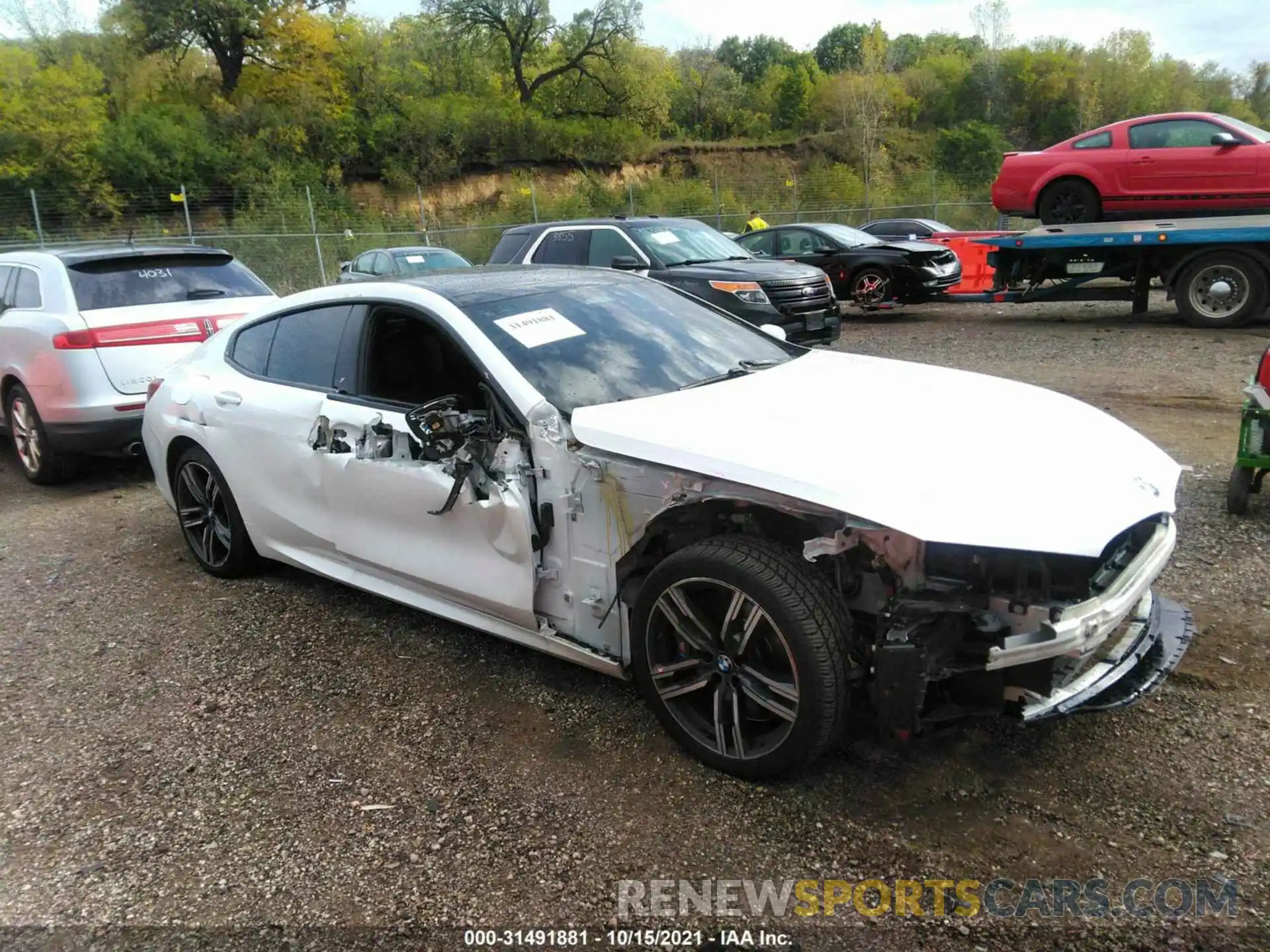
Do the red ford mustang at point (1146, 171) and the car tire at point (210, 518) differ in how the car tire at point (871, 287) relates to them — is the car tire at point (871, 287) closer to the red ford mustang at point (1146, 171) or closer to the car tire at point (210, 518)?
the red ford mustang at point (1146, 171)

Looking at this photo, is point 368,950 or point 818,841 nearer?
point 368,950

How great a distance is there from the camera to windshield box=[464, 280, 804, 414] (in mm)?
3373

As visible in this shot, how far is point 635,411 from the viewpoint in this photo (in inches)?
123

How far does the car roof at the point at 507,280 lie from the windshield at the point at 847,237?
11067mm

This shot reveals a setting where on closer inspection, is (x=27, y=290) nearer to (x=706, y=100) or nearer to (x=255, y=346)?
(x=255, y=346)

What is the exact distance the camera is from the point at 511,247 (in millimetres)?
10938

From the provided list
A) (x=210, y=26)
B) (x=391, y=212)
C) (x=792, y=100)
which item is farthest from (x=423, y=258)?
(x=792, y=100)

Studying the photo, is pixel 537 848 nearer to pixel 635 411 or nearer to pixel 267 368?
pixel 635 411

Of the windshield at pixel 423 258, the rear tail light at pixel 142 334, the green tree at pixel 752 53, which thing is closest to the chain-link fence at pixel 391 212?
the windshield at pixel 423 258

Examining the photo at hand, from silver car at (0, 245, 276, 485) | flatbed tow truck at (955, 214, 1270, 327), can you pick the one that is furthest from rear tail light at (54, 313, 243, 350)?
flatbed tow truck at (955, 214, 1270, 327)

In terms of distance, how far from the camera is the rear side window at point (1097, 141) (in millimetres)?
11648

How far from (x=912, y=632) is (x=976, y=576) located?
242mm

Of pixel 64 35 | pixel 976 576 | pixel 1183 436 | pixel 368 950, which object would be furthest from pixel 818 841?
pixel 64 35

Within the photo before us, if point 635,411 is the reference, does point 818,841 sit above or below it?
below
